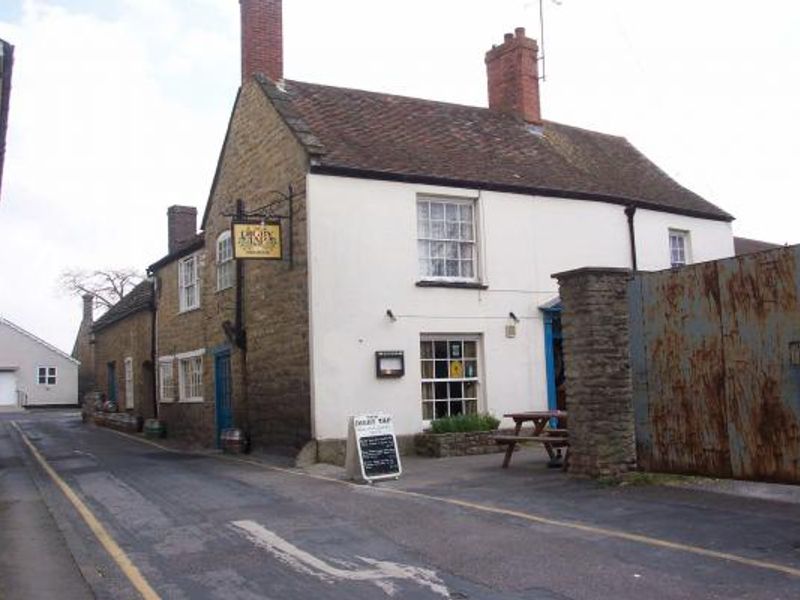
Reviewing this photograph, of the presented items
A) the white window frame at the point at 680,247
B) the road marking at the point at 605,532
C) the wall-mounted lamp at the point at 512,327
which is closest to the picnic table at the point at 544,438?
the road marking at the point at 605,532

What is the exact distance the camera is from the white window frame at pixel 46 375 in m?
52.0

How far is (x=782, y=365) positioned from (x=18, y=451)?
1711 centimetres

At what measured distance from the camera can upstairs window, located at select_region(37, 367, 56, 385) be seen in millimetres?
52031

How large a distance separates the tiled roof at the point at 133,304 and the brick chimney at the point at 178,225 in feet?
5.25

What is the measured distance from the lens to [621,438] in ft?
34.2

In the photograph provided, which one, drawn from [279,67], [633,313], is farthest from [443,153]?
[633,313]

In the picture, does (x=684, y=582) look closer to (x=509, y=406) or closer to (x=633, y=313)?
(x=633, y=313)

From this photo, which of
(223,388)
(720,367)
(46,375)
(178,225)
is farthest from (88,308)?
(720,367)

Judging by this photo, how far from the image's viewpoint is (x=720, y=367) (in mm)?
9016

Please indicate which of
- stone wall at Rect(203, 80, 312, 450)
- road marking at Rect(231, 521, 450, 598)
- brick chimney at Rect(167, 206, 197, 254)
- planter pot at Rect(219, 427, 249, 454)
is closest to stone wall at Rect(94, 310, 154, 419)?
brick chimney at Rect(167, 206, 197, 254)

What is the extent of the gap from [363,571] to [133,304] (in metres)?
23.2

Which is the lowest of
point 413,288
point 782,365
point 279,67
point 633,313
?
point 782,365

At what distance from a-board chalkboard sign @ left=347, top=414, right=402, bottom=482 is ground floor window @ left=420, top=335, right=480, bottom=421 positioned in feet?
10.9

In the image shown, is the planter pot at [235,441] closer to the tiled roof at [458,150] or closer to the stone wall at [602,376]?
the tiled roof at [458,150]
